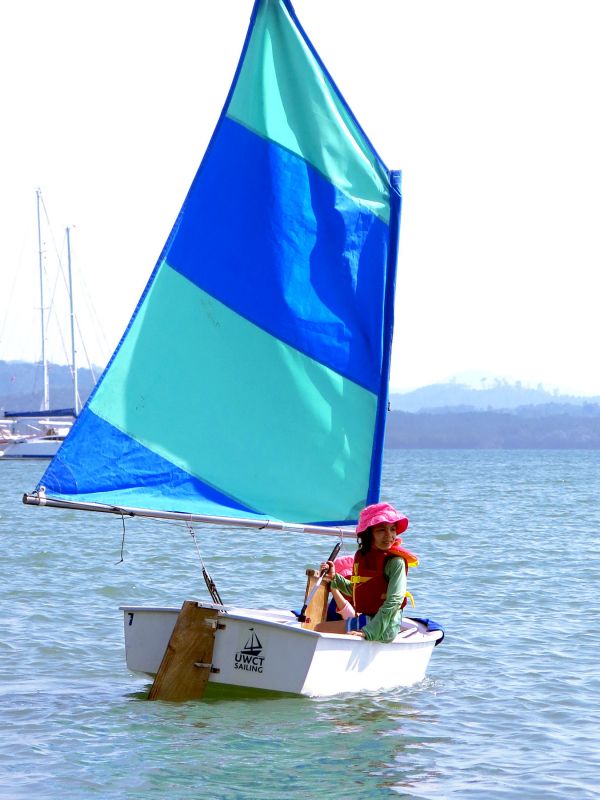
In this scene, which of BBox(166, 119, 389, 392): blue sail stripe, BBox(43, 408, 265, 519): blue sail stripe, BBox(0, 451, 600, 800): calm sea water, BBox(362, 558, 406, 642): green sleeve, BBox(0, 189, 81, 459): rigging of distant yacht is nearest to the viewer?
BBox(0, 451, 600, 800): calm sea water

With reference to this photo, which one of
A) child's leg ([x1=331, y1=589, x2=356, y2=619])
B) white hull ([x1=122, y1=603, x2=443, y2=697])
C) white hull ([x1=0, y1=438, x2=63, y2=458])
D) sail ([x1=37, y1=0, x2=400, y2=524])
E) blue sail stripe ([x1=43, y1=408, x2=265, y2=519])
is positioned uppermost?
sail ([x1=37, y1=0, x2=400, y2=524])

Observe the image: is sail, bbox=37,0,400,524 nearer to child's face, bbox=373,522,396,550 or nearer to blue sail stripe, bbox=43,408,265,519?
blue sail stripe, bbox=43,408,265,519

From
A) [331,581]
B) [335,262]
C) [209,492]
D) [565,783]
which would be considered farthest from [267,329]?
[565,783]

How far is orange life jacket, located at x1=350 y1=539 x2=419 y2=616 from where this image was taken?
8305mm

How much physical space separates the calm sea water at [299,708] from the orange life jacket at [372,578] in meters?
0.62

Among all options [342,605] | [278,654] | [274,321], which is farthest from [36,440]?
[278,654]

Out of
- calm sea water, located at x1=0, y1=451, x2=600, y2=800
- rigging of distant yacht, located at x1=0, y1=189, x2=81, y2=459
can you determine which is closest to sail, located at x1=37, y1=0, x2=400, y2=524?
calm sea water, located at x1=0, y1=451, x2=600, y2=800

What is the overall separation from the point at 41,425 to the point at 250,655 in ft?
229

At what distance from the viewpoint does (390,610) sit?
8117mm

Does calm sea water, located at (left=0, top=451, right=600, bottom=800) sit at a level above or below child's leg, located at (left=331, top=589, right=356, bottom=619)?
below

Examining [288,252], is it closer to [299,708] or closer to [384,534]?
[384,534]

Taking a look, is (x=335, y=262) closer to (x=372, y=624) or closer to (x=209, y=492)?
(x=209, y=492)

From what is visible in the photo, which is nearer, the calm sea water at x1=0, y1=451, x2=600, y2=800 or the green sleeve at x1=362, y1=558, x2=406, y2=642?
the calm sea water at x1=0, y1=451, x2=600, y2=800

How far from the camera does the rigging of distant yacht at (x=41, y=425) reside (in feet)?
224
